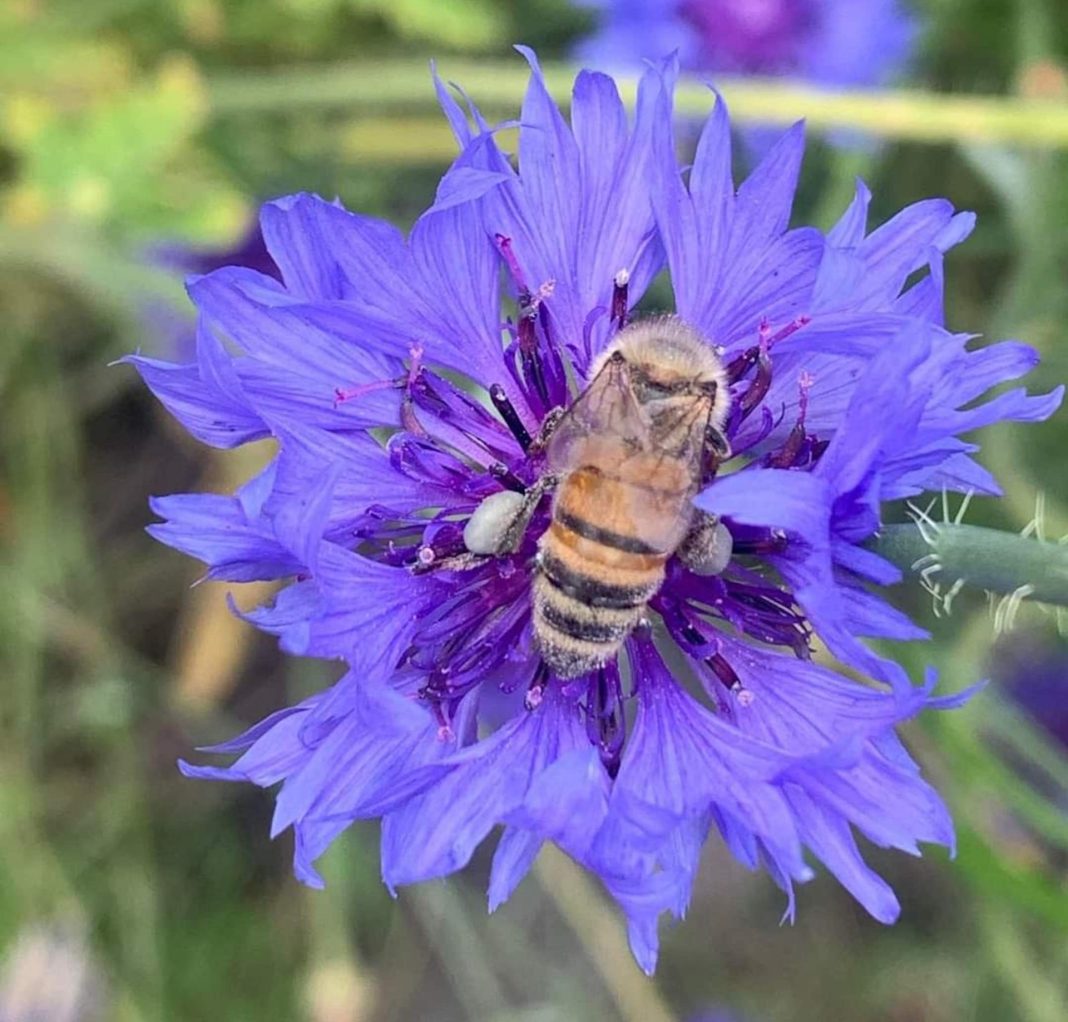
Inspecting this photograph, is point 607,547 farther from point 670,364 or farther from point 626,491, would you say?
point 670,364

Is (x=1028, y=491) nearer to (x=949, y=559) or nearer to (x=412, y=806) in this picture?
(x=949, y=559)

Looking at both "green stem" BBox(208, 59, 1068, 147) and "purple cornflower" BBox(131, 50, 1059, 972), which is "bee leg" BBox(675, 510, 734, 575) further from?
"green stem" BBox(208, 59, 1068, 147)

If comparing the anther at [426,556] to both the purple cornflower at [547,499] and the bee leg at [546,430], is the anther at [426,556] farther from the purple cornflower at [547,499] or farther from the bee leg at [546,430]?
the bee leg at [546,430]

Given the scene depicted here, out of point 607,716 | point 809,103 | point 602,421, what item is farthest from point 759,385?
point 809,103

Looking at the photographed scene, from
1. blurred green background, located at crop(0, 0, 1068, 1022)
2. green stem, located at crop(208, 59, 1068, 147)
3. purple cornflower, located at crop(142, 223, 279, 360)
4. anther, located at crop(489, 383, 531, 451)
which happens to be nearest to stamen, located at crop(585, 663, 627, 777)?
anther, located at crop(489, 383, 531, 451)

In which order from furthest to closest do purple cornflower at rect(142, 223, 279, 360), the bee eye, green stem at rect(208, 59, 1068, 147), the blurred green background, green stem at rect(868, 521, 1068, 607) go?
purple cornflower at rect(142, 223, 279, 360), the blurred green background, green stem at rect(208, 59, 1068, 147), the bee eye, green stem at rect(868, 521, 1068, 607)

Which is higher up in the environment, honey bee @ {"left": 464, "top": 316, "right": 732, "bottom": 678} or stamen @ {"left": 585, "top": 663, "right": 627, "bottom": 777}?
honey bee @ {"left": 464, "top": 316, "right": 732, "bottom": 678}

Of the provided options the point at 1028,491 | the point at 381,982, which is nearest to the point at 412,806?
the point at 1028,491
